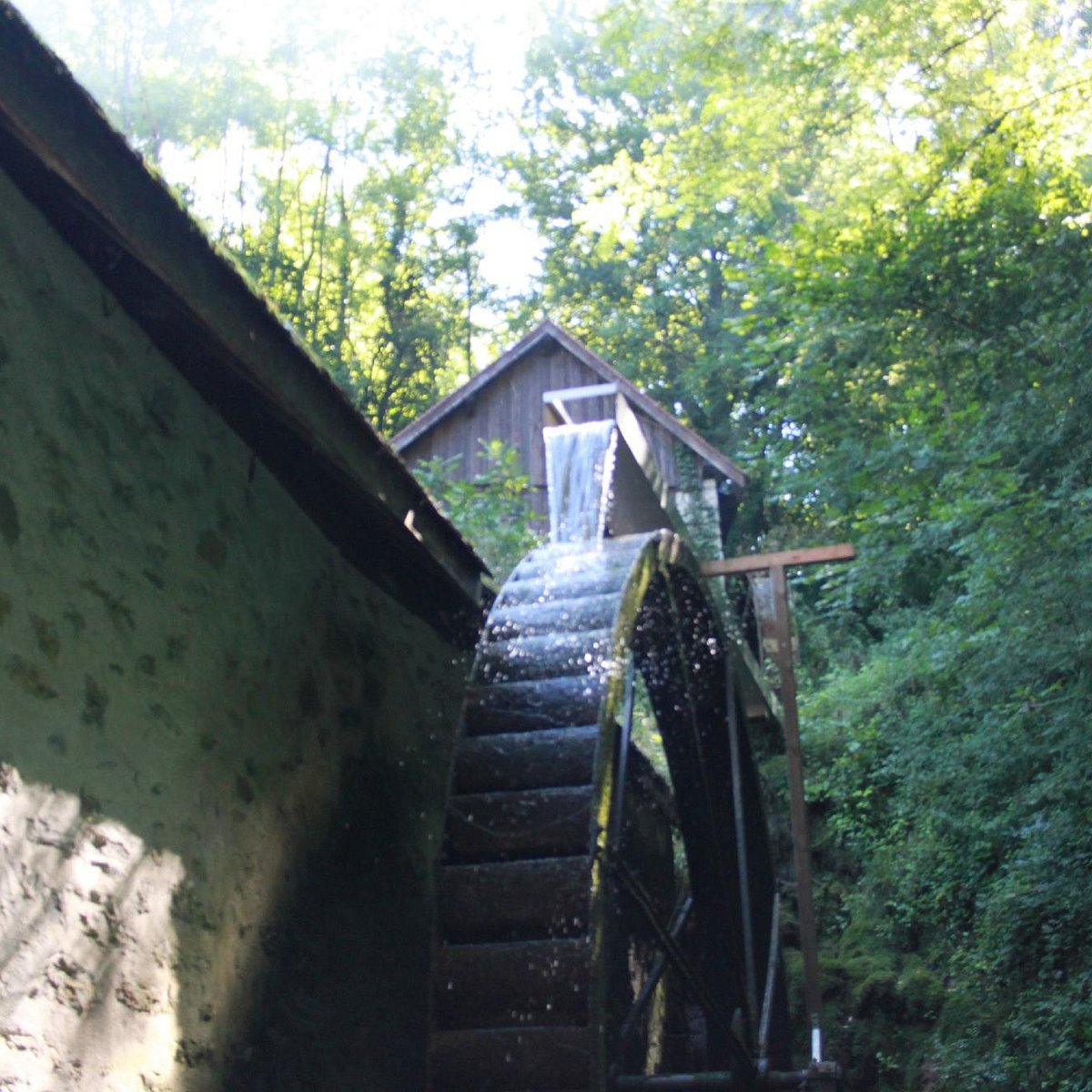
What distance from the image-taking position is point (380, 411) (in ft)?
53.5

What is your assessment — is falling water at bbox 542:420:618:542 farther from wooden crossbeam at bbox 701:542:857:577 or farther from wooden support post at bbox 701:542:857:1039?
wooden crossbeam at bbox 701:542:857:577

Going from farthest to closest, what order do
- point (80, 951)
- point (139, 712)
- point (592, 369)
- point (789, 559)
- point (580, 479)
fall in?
point (592, 369) < point (789, 559) < point (580, 479) < point (139, 712) < point (80, 951)

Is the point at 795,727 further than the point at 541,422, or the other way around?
the point at 541,422

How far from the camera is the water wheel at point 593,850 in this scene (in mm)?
3879

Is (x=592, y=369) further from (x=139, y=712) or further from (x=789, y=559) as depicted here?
(x=139, y=712)

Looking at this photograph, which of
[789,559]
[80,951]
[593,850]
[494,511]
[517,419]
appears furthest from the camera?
[517,419]

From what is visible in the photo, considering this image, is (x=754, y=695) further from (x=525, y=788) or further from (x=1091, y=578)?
(x=525, y=788)

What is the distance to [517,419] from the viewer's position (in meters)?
14.5

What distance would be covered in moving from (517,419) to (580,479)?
29.9 feet

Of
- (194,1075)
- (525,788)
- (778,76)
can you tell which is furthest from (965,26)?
(194,1075)

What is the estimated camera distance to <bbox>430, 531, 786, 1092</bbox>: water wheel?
3.88m

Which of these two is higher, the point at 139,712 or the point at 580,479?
the point at 580,479

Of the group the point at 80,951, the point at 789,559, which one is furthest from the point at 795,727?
the point at 80,951

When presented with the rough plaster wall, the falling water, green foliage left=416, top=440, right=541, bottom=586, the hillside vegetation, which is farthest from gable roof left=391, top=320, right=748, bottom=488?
the rough plaster wall
